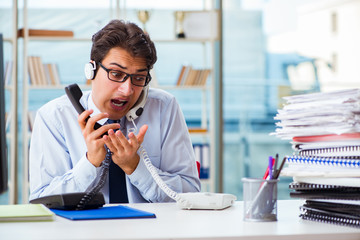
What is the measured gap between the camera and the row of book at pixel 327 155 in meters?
1.26

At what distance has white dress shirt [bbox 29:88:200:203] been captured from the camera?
1.86 metres

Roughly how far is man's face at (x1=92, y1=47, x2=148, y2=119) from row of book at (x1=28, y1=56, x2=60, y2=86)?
252cm

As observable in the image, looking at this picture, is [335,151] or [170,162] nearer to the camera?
[335,151]

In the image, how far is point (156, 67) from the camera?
15.4 feet

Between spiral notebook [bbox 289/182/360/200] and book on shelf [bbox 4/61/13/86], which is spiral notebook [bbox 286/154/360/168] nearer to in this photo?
spiral notebook [bbox 289/182/360/200]

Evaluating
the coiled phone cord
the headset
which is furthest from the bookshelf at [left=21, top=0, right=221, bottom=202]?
the coiled phone cord

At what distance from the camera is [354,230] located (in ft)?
3.89

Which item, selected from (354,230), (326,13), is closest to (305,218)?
(354,230)

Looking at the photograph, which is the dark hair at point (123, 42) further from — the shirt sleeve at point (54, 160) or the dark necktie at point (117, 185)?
the dark necktie at point (117, 185)

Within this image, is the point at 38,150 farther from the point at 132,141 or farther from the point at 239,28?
the point at 239,28

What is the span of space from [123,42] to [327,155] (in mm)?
927

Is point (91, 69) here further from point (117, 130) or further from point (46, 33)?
point (46, 33)

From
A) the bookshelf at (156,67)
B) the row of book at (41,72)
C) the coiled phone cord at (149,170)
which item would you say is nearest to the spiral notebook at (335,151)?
the coiled phone cord at (149,170)

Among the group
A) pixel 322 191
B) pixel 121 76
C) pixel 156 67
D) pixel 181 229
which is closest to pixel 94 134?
pixel 121 76
